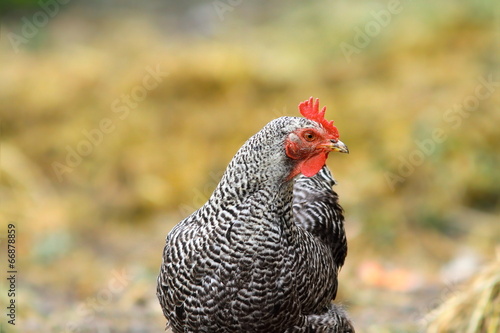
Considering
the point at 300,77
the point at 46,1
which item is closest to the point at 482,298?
the point at 300,77

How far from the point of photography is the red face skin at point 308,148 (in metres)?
Result: 3.92

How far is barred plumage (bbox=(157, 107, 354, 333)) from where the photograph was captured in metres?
3.93

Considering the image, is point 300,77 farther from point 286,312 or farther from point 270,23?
point 286,312

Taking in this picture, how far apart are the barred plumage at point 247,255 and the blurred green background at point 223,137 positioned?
6.78 ft

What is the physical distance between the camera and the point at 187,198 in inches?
354

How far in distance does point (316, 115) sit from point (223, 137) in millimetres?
5851

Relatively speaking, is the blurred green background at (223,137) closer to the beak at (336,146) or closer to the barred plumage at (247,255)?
the barred plumage at (247,255)

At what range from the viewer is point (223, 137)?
9906 mm

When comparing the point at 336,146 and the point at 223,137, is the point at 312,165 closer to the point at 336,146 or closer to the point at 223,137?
the point at 336,146

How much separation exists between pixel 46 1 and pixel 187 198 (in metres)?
5.67

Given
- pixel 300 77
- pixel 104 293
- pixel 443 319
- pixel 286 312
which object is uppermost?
pixel 300 77
